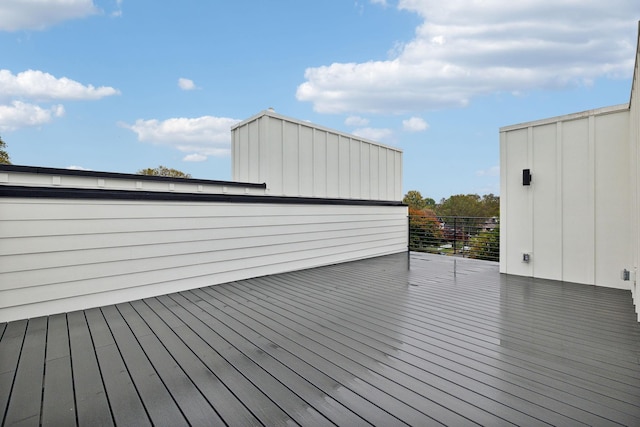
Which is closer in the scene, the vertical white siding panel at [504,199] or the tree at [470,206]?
the vertical white siding panel at [504,199]

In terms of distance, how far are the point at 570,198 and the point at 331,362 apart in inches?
158

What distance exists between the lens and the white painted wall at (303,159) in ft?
16.5

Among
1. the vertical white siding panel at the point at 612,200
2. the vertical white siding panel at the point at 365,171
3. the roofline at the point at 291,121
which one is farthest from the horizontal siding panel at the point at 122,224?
the vertical white siding panel at the point at 612,200

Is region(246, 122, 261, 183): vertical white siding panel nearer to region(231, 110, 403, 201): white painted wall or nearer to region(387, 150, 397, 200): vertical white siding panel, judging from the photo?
region(231, 110, 403, 201): white painted wall

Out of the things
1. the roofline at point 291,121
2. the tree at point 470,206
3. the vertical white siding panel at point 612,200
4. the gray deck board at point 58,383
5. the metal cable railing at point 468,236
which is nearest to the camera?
the gray deck board at point 58,383

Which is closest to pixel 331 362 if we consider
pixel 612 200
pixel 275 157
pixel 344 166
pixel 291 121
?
pixel 275 157

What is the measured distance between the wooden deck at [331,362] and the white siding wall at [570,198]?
2.04 ft

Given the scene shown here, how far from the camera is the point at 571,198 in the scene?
3.94 meters

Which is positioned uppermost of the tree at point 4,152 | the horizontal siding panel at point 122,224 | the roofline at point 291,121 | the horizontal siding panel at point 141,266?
the tree at point 4,152

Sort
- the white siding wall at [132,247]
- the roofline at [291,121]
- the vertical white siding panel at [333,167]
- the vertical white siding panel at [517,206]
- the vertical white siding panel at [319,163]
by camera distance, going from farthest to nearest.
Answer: the vertical white siding panel at [333,167] < the vertical white siding panel at [319,163] < the roofline at [291,121] < the vertical white siding panel at [517,206] < the white siding wall at [132,247]

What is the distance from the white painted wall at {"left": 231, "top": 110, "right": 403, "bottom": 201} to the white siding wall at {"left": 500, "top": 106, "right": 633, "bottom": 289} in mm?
2858

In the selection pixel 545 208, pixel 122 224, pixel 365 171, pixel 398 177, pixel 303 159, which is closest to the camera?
pixel 122 224

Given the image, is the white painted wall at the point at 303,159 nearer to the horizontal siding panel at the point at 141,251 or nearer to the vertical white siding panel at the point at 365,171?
the vertical white siding panel at the point at 365,171

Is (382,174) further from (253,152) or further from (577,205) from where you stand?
(577,205)
